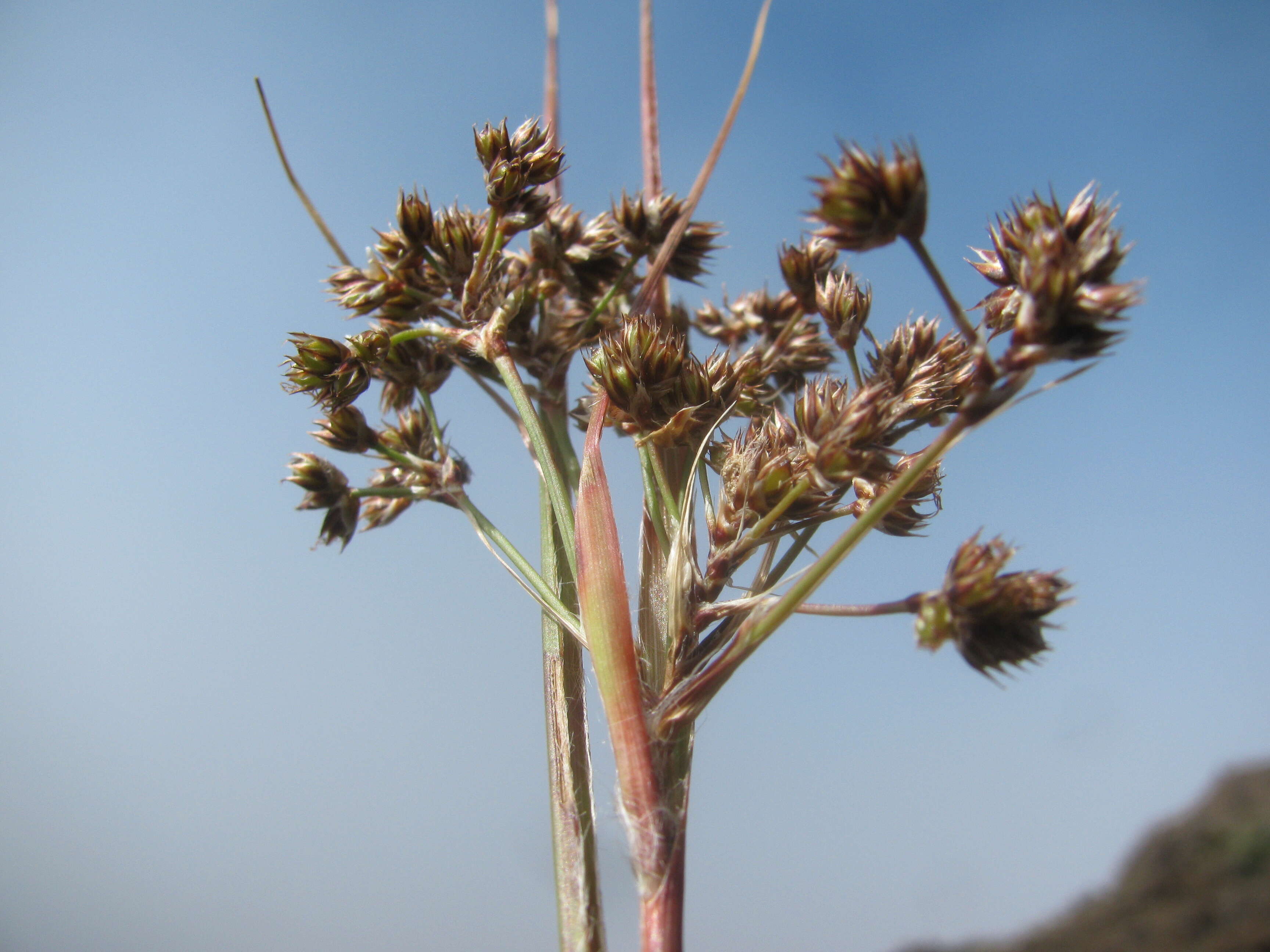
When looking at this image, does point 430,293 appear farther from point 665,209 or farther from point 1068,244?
point 1068,244

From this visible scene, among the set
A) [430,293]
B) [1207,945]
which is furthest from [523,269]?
[1207,945]

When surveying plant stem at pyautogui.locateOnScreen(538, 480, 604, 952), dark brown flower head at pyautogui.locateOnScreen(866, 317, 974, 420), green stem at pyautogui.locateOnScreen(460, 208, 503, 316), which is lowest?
plant stem at pyautogui.locateOnScreen(538, 480, 604, 952)

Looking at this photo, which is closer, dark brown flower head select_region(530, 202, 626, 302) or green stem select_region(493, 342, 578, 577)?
green stem select_region(493, 342, 578, 577)

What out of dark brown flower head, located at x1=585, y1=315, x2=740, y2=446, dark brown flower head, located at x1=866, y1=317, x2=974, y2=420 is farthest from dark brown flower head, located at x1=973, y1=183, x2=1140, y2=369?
dark brown flower head, located at x1=585, y1=315, x2=740, y2=446

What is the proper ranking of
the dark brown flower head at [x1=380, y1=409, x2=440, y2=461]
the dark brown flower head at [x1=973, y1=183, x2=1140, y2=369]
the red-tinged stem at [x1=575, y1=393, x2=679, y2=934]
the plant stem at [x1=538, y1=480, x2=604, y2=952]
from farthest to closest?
the dark brown flower head at [x1=380, y1=409, x2=440, y2=461]
the plant stem at [x1=538, y1=480, x2=604, y2=952]
the red-tinged stem at [x1=575, y1=393, x2=679, y2=934]
the dark brown flower head at [x1=973, y1=183, x2=1140, y2=369]

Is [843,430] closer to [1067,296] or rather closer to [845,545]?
[845,545]

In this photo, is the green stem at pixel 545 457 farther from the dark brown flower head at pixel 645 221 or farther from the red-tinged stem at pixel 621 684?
the dark brown flower head at pixel 645 221

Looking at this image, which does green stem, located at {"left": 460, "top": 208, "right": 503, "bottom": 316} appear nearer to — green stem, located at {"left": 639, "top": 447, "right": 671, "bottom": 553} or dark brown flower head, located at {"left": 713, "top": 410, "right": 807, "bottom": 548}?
green stem, located at {"left": 639, "top": 447, "right": 671, "bottom": 553}
